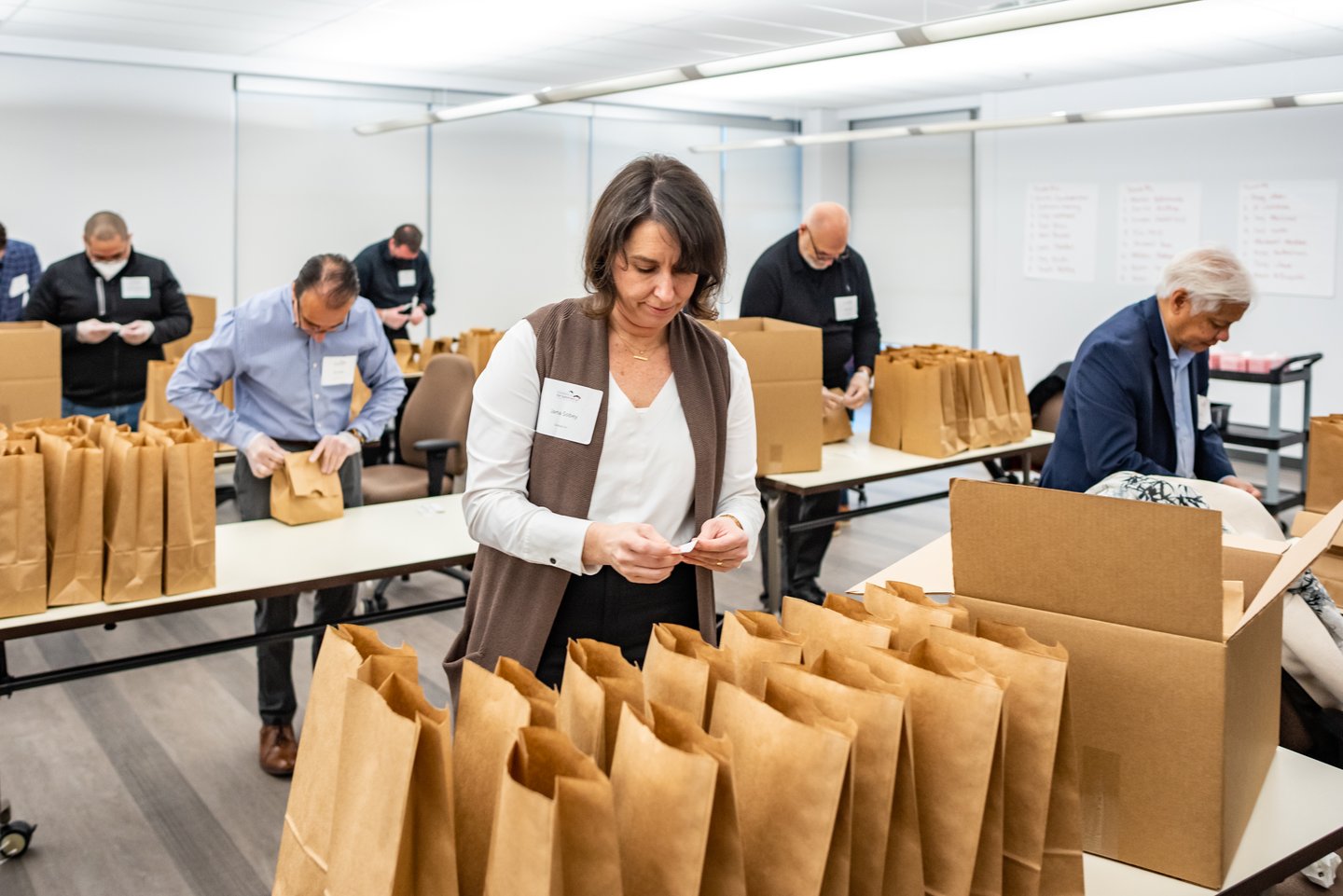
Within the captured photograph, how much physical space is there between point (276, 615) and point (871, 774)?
95.3 inches

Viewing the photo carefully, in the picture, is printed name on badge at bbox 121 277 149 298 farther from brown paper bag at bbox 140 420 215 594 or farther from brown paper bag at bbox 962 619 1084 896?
brown paper bag at bbox 962 619 1084 896

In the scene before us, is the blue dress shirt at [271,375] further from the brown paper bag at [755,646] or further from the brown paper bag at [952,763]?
the brown paper bag at [952,763]

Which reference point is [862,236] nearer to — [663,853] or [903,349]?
[903,349]

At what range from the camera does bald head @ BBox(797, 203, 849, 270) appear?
4.38 meters

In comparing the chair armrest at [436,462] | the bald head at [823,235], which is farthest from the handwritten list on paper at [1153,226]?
the chair armrest at [436,462]

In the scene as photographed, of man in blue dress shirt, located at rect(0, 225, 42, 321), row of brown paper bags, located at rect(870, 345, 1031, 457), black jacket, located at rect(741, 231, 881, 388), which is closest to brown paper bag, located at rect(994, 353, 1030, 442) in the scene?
row of brown paper bags, located at rect(870, 345, 1031, 457)

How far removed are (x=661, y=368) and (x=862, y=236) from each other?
936 cm

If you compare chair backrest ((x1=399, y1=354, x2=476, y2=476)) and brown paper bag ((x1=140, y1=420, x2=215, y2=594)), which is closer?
brown paper bag ((x1=140, y1=420, x2=215, y2=594))

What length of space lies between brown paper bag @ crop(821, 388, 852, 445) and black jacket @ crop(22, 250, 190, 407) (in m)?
3.02

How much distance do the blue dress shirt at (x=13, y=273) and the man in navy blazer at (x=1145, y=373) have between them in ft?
16.7

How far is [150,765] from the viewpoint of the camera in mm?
3129

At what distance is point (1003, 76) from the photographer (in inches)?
321

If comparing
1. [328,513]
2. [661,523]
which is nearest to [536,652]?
[661,523]

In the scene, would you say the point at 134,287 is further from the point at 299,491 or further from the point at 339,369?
the point at 299,491
